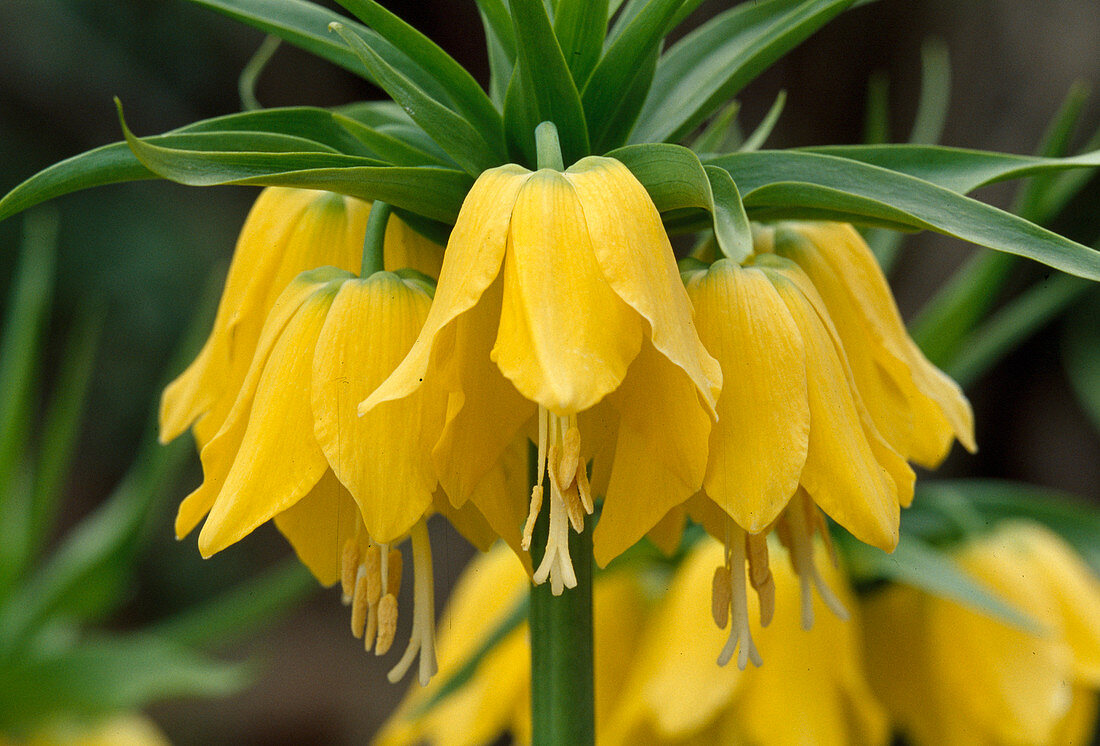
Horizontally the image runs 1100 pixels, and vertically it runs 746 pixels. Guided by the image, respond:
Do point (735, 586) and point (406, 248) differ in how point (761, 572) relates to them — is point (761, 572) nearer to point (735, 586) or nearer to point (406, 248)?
point (735, 586)

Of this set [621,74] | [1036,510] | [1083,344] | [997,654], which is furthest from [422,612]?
[1083,344]

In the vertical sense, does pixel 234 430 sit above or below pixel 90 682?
above

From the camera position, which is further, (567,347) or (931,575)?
(931,575)

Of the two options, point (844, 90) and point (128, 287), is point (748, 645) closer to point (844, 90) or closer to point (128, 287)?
point (844, 90)

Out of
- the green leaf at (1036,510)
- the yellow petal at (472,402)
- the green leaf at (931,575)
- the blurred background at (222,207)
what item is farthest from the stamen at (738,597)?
the blurred background at (222,207)

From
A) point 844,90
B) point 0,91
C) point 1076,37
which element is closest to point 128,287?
point 0,91

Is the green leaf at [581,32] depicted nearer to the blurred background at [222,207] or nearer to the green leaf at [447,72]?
the green leaf at [447,72]
